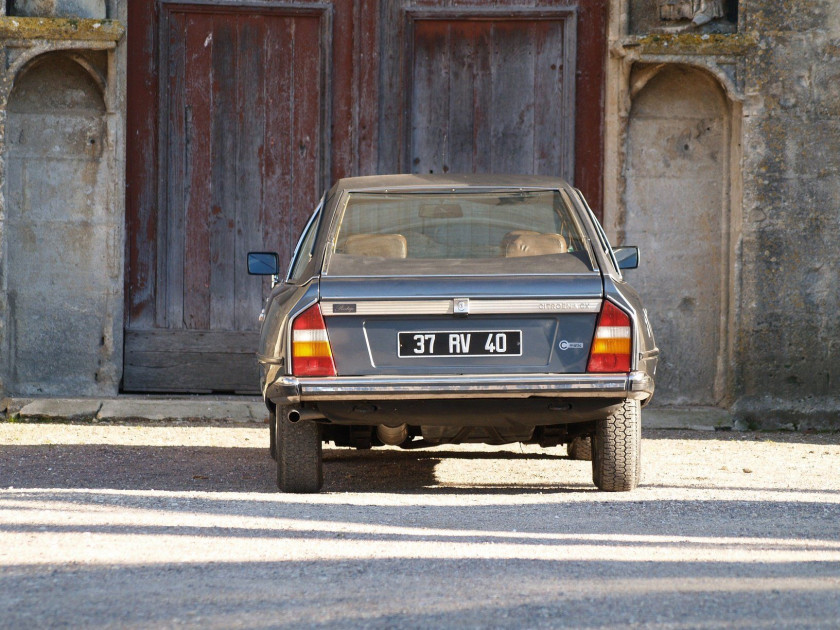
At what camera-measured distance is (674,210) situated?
10383mm

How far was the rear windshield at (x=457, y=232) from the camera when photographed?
604 cm

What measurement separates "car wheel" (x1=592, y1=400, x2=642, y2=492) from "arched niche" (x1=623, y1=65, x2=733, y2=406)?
4.42 metres

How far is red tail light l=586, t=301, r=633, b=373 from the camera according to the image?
18.6ft

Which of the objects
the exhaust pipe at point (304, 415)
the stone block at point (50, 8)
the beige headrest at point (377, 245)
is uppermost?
the stone block at point (50, 8)

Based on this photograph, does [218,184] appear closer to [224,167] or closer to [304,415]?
[224,167]

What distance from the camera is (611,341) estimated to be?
18.6 ft

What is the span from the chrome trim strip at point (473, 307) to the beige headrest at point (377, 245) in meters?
0.60

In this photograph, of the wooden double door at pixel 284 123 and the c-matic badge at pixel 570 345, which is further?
the wooden double door at pixel 284 123

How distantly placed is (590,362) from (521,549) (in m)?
1.39

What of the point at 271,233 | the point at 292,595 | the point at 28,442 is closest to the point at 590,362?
the point at 292,595

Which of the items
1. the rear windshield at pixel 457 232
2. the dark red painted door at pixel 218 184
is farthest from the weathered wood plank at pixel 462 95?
the rear windshield at pixel 457 232

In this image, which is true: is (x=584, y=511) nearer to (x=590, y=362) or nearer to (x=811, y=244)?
(x=590, y=362)

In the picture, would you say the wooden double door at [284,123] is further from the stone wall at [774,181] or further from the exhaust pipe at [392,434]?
the exhaust pipe at [392,434]

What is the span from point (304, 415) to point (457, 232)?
1287 mm
